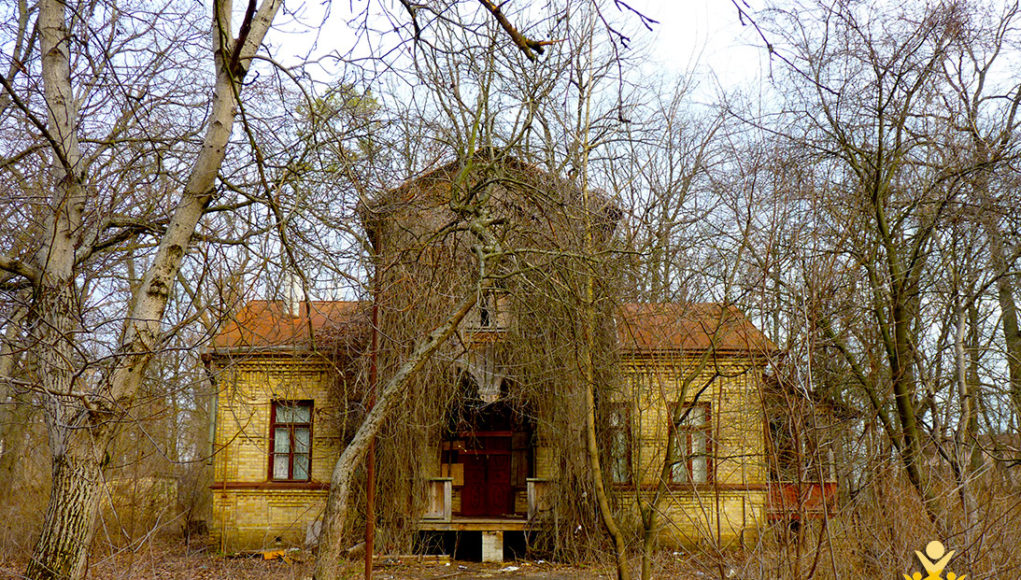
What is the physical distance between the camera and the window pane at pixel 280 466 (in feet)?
59.6

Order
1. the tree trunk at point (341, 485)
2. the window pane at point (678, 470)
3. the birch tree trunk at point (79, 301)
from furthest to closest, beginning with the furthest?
the window pane at point (678, 470), the tree trunk at point (341, 485), the birch tree trunk at point (79, 301)

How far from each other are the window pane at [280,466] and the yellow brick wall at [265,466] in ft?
0.56

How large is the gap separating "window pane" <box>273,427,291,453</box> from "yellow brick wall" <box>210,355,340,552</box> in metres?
0.18

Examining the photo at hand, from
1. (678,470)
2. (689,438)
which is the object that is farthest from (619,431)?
(689,438)

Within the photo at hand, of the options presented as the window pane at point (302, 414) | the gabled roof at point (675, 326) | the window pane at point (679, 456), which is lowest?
the window pane at point (679, 456)

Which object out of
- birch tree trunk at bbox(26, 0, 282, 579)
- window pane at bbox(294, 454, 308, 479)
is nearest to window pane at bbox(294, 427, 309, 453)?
window pane at bbox(294, 454, 308, 479)

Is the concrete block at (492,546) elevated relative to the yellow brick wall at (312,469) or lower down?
lower down

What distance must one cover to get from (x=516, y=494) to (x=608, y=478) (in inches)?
124

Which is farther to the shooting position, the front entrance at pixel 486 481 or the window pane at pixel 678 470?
the front entrance at pixel 486 481

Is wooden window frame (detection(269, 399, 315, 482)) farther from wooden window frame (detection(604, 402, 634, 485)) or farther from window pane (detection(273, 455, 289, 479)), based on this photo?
wooden window frame (detection(604, 402, 634, 485))

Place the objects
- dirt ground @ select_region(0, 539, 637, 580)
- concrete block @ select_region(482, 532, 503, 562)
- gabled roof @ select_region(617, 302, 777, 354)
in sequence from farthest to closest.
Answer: concrete block @ select_region(482, 532, 503, 562), dirt ground @ select_region(0, 539, 637, 580), gabled roof @ select_region(617, 302, 777, 354)

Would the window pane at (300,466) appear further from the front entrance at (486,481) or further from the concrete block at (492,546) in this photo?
the concrete block at (492,546)

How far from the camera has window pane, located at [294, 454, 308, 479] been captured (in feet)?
59.6

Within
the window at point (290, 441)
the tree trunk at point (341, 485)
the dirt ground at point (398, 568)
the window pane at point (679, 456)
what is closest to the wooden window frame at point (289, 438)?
the window at point (290, 441)
